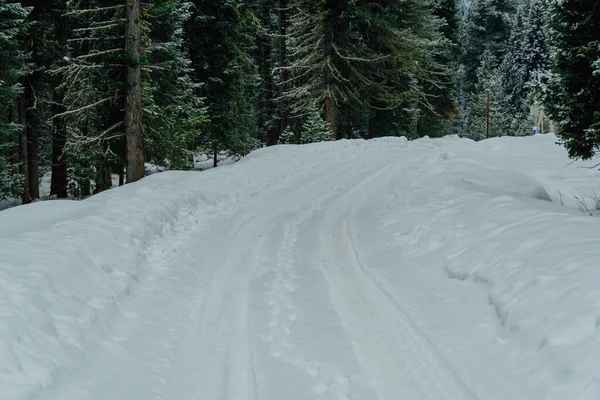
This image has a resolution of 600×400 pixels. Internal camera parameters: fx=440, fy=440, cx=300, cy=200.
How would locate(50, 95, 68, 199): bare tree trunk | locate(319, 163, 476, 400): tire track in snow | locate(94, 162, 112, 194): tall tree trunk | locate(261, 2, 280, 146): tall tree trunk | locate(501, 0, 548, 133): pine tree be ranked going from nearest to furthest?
1. locate(319, 163, 476, 400): tire track in snow
2. locate(94, 162, 112, 194): tall tree trunk
3. locate(50, 95, 68, 199): bare tree trunk
4. locate(261, 2, 280, 146): tall tree trunk
5. locate(501, 0, 548, 133): pine tree

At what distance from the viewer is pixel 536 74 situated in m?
9.72

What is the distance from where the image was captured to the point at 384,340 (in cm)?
492

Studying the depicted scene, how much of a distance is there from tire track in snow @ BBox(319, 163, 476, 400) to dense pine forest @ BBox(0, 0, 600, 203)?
17.8ft

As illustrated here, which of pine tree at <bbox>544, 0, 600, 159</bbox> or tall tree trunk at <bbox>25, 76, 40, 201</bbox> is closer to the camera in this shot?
pine tree at <bbox>544, 0, 600, 159</bbox>

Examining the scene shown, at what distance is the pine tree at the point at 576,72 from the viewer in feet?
28.3

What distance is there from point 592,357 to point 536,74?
26.0 ft

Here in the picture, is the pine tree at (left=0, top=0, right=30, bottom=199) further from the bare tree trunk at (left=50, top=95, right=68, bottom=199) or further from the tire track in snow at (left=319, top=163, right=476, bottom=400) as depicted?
the tire track in snow at (left=319, top=163, right=476, bottom=400)

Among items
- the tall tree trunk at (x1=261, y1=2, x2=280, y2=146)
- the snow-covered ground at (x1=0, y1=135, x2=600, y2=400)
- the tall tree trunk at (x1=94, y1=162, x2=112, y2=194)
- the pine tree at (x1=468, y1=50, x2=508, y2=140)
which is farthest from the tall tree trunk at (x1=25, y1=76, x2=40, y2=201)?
the pine tree at (x1=468, y1=50, x2=508, y2=140)

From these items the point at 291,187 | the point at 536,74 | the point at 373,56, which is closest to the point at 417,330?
the point at 536,74

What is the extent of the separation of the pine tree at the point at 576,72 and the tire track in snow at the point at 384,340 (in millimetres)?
5236

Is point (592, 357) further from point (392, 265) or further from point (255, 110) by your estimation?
point (255, 110)

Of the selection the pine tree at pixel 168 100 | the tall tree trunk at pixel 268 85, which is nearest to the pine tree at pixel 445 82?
the tall tree trunk at pixel 268 85

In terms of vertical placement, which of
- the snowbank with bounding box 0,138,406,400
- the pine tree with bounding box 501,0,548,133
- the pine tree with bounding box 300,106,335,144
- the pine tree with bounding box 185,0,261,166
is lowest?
the snowbank with bounding box 0,138,406,400

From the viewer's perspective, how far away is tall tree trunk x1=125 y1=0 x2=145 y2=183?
13.0m
